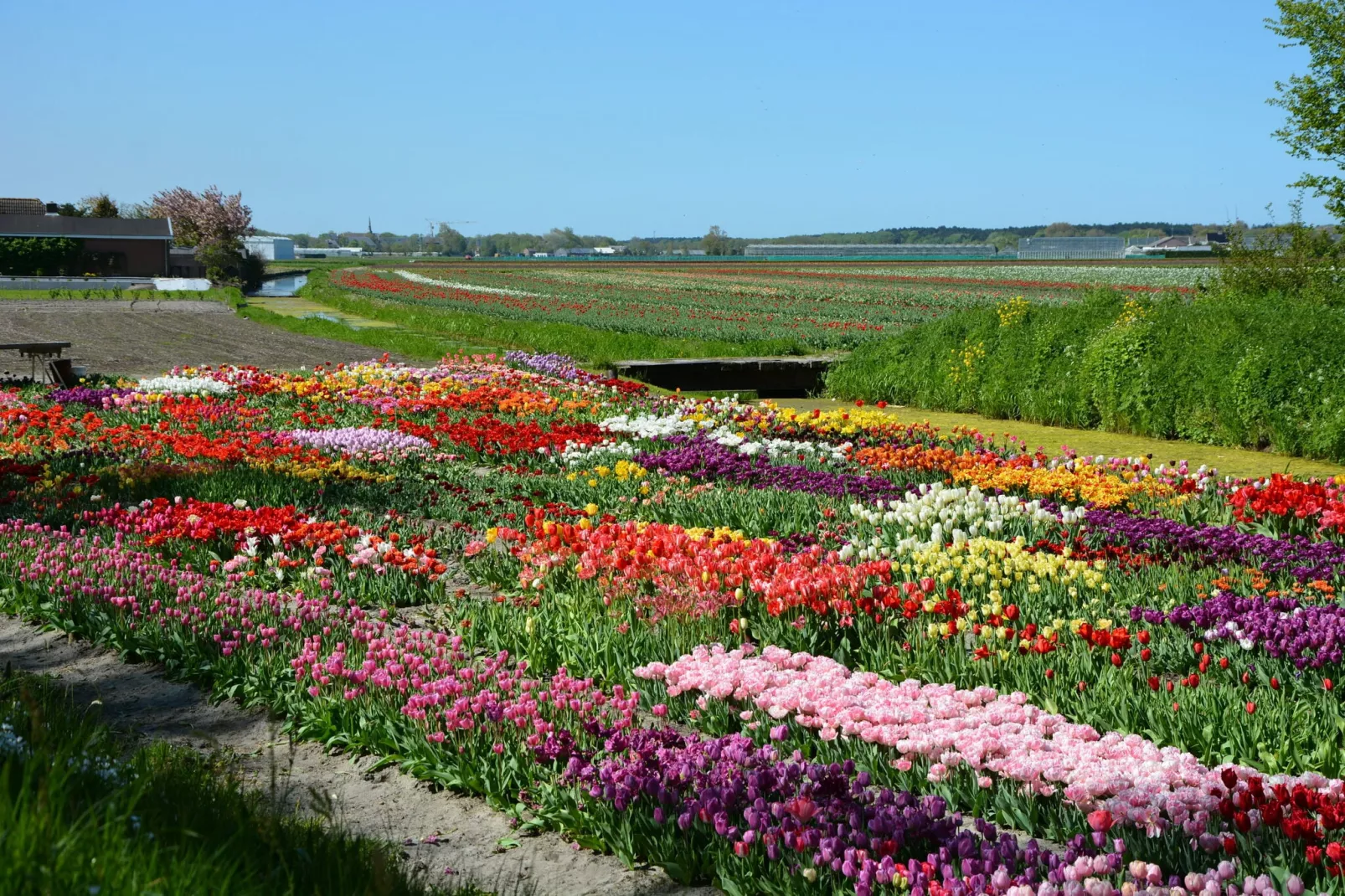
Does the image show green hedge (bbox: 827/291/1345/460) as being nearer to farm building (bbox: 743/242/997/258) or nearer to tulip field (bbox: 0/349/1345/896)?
tulip field (bbox: 0/349/1345/896)

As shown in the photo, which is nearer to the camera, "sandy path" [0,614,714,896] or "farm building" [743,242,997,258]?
"sandy path" [0,614,714,896]

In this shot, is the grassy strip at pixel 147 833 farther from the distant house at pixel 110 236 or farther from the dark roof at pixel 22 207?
the dark roof at pixel 22 207

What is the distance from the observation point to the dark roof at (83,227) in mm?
79000

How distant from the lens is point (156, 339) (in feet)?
101

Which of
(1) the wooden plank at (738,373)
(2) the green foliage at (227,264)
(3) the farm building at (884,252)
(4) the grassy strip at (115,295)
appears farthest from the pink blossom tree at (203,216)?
(3) the farm building at (884,252)

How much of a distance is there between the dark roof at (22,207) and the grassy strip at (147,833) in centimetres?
9549

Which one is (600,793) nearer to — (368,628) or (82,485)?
(368,628)

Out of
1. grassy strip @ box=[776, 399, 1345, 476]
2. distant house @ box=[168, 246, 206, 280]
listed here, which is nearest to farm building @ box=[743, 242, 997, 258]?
distant house @ box=[168, 246, 206, 280]

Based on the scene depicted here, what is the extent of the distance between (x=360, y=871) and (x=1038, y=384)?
14.9 meters

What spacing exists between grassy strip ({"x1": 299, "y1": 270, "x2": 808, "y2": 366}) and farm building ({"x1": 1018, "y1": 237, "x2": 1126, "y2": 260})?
123m

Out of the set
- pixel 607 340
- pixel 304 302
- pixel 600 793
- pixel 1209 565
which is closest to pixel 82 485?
pixel 600 793

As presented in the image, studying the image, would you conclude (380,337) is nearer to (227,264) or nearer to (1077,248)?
(227,264)

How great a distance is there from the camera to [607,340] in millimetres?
28516

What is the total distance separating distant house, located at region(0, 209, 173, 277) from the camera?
261ft
